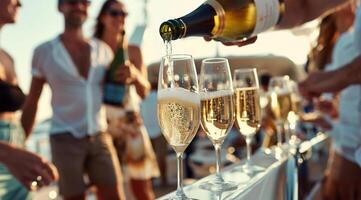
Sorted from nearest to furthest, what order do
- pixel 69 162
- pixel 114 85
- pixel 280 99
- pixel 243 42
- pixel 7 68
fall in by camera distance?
pixel 243 42 < pixel 280 99 < pixel 7 68 < pixel 69 162 < pixel 114 85

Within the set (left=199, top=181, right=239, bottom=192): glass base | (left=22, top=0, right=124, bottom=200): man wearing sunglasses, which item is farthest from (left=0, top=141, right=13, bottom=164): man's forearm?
(left=22, top=0, right=124, bottom=200): man wearing sunglasses

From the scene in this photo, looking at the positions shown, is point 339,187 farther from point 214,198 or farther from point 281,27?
point 214,198

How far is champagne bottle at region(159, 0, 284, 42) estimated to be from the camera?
99cm

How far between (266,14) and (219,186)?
0.37 metres

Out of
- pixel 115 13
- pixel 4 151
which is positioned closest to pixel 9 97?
pixel 4 151

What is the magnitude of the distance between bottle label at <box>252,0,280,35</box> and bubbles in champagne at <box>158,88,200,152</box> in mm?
236

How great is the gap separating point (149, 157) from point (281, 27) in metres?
1.91

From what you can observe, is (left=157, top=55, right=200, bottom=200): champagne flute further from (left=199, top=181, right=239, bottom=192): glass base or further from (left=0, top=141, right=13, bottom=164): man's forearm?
(left=0, top=141, right=13, bottom=164): man's forearm

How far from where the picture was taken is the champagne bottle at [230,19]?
0.99 metres

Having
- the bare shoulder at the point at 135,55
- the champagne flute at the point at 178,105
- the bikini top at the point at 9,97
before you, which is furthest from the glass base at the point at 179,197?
the bare shoulder at the point at 135,55

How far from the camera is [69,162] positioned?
2.58m

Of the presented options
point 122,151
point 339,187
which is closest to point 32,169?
point 339,187

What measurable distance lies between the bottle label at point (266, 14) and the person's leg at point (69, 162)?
171 cm

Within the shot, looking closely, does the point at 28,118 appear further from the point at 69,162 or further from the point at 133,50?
the point at 133,50
